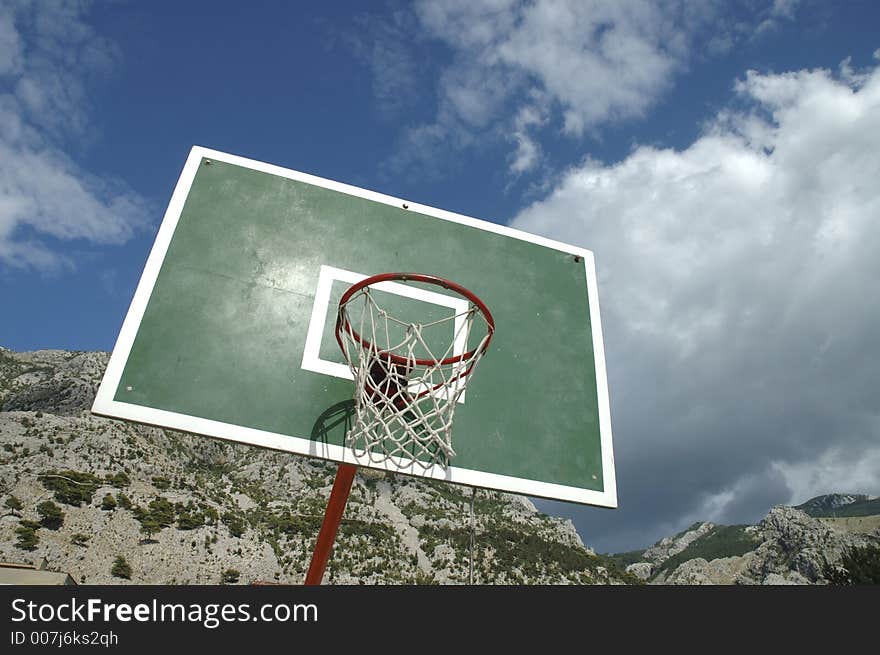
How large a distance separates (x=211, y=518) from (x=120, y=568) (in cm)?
618

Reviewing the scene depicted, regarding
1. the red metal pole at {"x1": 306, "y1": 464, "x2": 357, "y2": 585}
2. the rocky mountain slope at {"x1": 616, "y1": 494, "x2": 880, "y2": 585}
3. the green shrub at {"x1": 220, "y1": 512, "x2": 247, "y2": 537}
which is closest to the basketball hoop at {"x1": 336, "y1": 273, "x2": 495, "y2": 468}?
the red metal pole at {"x1": 306, "y1": 464, "x2": 357, "y2": 585}

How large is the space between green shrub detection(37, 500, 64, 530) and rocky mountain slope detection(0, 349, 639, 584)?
5cm

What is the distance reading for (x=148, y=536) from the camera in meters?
30.6

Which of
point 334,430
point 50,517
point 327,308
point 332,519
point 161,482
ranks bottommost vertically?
point 332,519

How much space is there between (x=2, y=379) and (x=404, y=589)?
6418 centimetres

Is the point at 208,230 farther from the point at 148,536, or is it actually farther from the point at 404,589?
the point at 148,536

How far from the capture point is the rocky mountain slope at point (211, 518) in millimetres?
29203

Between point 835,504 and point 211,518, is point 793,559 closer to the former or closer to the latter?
point 211,518

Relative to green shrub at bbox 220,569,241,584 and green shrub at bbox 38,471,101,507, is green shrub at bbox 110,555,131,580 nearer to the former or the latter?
green shrub at bbox 220,569,241,584

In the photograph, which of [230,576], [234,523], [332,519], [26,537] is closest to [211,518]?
[234,523]

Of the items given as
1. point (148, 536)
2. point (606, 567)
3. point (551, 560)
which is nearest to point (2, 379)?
point (148, 536)

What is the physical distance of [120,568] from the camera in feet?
90.4

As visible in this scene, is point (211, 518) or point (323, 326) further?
point (211, 518)

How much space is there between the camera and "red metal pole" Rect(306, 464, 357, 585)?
424 cm
